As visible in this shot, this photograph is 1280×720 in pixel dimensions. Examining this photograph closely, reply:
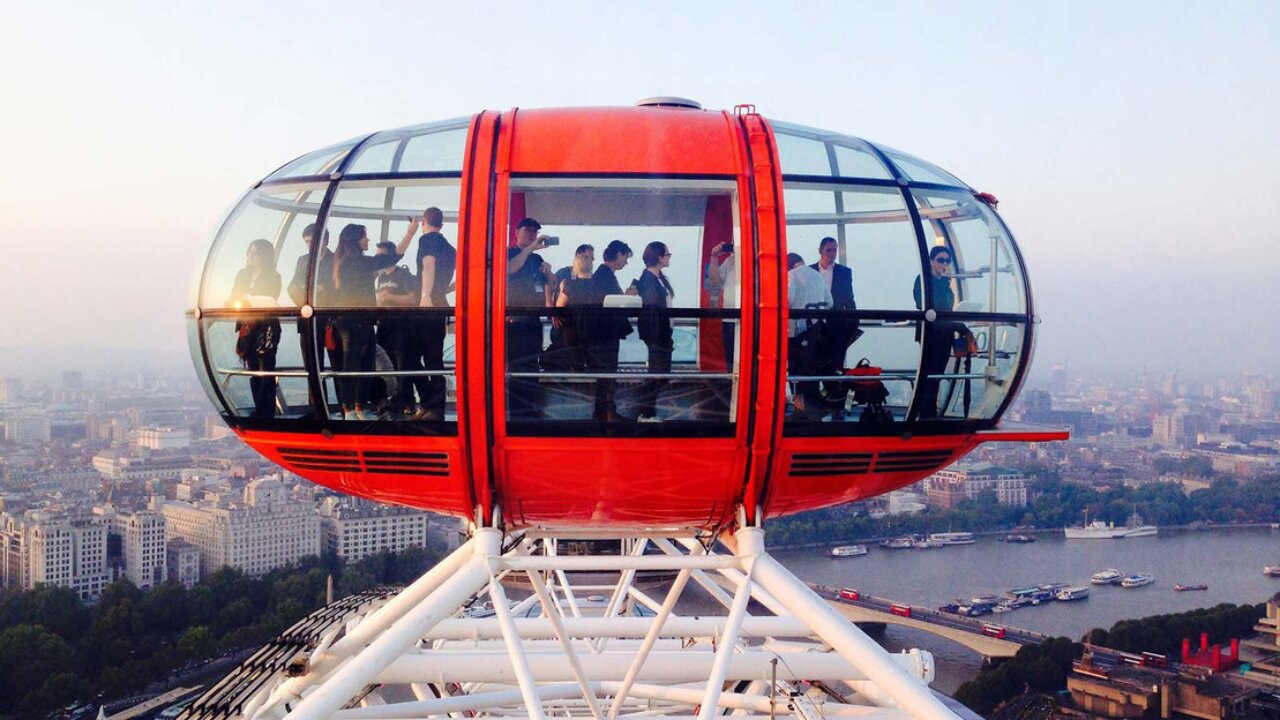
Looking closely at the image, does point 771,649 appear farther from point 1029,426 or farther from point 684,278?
point 684,278

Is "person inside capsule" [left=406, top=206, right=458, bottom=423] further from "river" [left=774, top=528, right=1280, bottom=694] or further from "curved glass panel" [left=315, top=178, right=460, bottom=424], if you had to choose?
"river" [left=774, top=528, right=1280, bottom=694]

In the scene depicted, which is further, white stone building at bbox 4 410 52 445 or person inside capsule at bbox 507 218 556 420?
white stone building at bbox 4 410 52 445

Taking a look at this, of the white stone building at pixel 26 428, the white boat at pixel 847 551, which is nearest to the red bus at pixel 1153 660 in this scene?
the white boat at pixel 847 551

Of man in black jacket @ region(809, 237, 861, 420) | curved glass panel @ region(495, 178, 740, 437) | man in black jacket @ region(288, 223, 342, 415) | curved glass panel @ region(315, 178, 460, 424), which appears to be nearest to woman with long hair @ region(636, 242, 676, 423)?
curved glass panel @ region(495, 178, 740, 437)

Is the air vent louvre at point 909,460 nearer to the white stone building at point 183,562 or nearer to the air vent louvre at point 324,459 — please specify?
the air vent louvre at point 324,459

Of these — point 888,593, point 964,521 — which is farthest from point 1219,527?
point 888,593

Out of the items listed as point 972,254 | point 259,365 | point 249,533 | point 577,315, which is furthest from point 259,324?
point 249,533

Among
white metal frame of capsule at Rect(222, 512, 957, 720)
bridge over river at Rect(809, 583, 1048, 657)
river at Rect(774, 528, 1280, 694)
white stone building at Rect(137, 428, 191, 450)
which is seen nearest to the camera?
white metal frame of capsule at Rect(222, 512, 957, 720)
